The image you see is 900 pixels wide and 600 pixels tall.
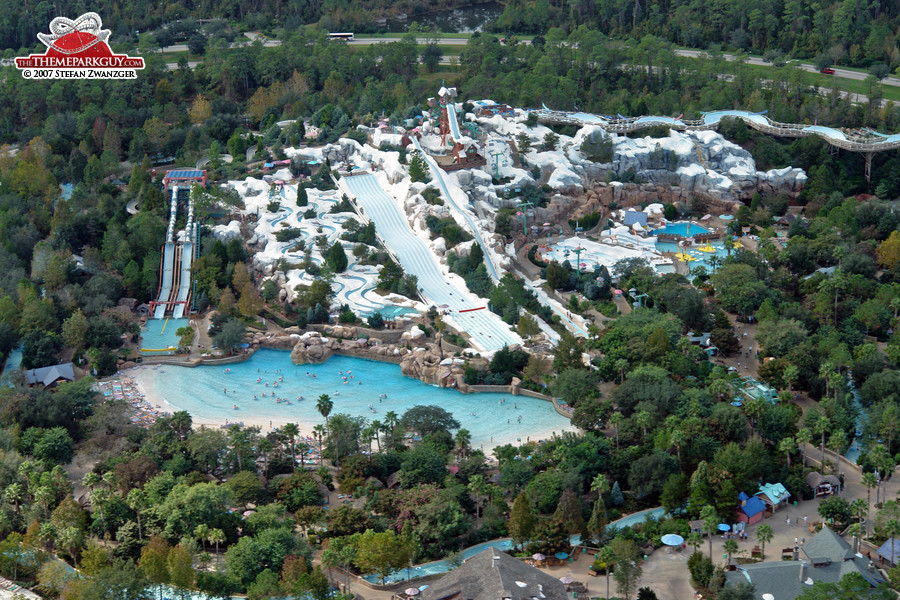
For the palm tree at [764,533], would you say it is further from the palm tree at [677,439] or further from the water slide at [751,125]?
the water slide at [751,125]

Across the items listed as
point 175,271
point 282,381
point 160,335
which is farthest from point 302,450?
point 175,271

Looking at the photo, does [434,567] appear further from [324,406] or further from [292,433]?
[324,406]

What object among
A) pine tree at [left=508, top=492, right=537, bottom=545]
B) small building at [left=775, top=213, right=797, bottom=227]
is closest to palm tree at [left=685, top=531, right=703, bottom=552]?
pine tree at [left=508, top=492, right=537, bottom=545]

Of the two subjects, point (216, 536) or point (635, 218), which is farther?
point (635, 218)

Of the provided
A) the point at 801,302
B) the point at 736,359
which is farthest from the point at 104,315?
the point at 801,302

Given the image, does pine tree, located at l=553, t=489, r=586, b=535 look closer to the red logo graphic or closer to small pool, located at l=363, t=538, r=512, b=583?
small pool, located at l=363, t=538, r=512, b=583

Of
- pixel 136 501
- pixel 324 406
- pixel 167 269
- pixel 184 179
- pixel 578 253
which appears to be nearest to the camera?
pixel 136 501
